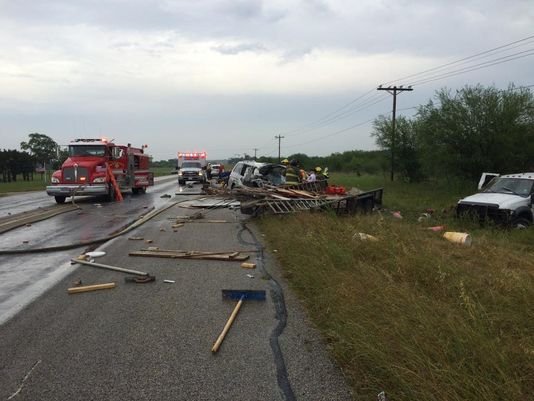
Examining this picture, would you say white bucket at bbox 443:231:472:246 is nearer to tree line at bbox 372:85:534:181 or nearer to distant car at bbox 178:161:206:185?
tree line at bbox 372:85:534:181

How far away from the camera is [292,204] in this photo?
1468 cm

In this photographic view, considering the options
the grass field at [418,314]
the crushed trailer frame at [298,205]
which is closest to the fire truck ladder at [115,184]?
the crushed trailer frame at [298,205]

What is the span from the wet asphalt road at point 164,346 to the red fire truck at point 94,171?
50.0ft

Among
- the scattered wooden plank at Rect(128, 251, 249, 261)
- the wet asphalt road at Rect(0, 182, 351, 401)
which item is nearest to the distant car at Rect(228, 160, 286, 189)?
the scattered wooden plank at Rect(128, 251, 249, 261)

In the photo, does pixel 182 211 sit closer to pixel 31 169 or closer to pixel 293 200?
→ pixel 293 200

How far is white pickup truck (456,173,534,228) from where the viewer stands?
13797 millimetres

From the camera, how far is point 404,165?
136 feet

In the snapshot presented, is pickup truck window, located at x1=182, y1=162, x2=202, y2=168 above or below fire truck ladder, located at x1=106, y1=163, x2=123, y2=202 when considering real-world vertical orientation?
above

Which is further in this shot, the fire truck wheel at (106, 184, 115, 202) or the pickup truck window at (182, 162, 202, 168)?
the pickup truck window at (182, 162, 202, 168)

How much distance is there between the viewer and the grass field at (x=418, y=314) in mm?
3471

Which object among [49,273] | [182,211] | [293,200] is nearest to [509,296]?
[49,273]

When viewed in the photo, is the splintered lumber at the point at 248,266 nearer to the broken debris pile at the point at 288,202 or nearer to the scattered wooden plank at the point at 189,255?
the scattered wooden plank at the point at 189,255

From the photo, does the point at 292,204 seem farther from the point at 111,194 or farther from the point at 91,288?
the point at 111,194

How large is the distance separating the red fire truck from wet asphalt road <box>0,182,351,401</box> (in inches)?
599
